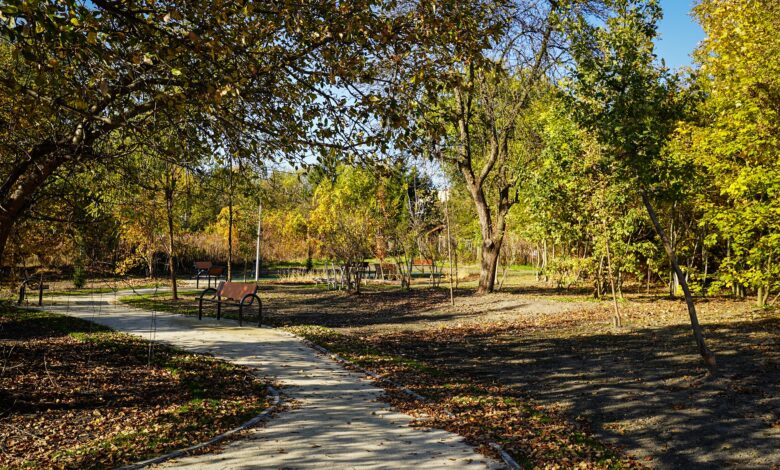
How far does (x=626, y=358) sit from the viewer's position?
9.48 meters

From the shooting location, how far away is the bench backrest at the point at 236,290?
14133 millimetres

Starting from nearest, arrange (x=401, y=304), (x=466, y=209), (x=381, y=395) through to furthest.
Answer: (x=381, y=395) → (x=401, y=304) → (x=466, y=209)

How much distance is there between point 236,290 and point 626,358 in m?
9.58

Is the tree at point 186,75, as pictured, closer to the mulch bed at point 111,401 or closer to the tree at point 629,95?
the mulch bed at point 111,401

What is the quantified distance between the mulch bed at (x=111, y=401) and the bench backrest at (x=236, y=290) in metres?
3.46

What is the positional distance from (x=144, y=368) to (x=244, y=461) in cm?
458

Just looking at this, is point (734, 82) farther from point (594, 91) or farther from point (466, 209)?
point (466, 209)

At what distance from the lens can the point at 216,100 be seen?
5.11m

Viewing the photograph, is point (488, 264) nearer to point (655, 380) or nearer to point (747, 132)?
point (747, 132)

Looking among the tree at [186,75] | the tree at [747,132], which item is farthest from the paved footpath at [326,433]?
the tree at [747,132]

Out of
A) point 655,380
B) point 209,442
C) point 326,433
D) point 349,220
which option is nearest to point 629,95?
point 655,380

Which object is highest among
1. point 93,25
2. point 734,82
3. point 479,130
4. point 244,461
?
point 479,130

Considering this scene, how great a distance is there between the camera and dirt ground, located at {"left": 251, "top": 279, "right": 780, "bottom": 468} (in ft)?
19.1

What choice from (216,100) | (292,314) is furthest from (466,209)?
(216,100)
